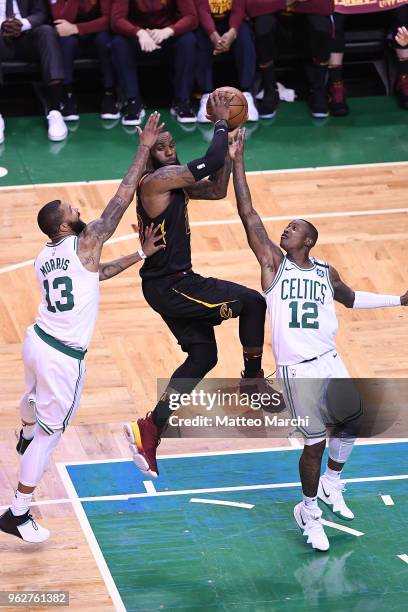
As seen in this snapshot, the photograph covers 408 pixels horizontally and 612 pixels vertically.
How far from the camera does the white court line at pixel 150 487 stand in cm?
917

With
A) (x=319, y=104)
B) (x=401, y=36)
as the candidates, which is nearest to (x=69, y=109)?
(x=319, y=104)

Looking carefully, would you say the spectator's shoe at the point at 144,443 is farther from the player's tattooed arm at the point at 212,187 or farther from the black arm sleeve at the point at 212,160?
the black arm sleeve at the point at 212,160

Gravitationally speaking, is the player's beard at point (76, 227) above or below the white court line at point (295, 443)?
above

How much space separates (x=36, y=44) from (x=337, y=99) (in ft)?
11.2

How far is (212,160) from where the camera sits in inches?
324

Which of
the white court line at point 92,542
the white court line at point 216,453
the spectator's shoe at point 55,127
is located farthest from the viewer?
the spectator's shoe at point 55,127

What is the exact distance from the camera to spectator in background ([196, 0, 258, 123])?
14375mm

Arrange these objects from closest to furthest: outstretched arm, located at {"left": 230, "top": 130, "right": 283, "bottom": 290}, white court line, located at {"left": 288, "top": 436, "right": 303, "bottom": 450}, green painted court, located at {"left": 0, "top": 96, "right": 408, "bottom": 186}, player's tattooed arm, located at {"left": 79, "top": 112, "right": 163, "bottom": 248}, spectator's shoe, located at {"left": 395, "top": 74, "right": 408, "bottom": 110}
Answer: player's tattooed arm, located at {"left": 79, "top": 112, "right": 163, "bottom": 248} < outstretched arm, located at {"left": 230, "top": 130, "right": 283, "bottom": 290} < white court line, located at {"left": 288, "top": 436, "right": 303, "bottom": 450} < green painted court, located at {"left": 0, "top": 96, "right": 408, "bottom": 186} < spectator's shoe, located at {"left": 395, "top": 74, "right": 408, "bottom": 110}

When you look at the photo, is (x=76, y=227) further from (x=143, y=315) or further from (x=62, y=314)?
(x=143, y=315)

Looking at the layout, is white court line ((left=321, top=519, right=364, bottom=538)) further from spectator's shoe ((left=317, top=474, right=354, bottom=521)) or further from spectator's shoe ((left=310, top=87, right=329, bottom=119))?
spectator's shoe ((left=310, top=87, right=329, bottom=119))

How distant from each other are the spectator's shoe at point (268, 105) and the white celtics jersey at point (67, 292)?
710 cm

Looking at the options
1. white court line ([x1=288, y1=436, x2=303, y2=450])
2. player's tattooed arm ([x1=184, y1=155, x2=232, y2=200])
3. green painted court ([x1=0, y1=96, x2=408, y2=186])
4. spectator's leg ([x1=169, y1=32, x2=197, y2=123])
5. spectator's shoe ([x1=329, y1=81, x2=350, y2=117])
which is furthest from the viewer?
spectator's shoe ([x1=329, y1=81, x2=350, y2=117])

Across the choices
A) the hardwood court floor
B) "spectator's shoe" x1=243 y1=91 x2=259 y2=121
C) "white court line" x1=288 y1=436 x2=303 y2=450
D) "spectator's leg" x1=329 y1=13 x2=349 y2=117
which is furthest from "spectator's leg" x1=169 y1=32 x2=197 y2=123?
"white court line" x1=288 y1=436 x2=303 y2=450

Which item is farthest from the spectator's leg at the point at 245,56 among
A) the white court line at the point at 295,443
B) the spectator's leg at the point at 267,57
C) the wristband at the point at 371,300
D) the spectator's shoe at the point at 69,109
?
the wristband at the point at 371,300
